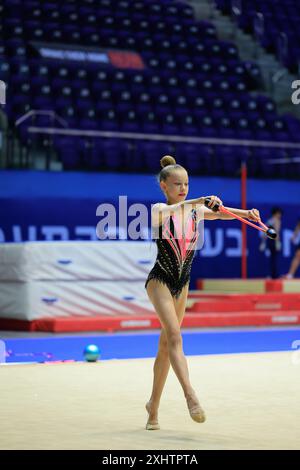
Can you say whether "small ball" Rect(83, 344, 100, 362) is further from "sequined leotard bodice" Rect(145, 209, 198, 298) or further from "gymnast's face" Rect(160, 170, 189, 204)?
"gymnast's face" Rect(160, 170, 189, 204)

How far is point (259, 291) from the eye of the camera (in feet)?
59.3

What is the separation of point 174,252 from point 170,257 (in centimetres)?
4

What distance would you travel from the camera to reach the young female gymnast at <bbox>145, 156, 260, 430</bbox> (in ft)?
20.5

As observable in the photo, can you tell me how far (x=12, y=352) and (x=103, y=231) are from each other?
5735 millimetres

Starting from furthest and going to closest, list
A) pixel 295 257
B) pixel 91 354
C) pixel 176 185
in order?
pixel 295 257
pixel 91 354
pixel 176 185

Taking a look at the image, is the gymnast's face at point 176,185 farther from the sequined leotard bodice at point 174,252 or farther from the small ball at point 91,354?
the small ball at point 91,354

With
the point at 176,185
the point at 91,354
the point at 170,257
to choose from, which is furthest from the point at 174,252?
the point at 91,354

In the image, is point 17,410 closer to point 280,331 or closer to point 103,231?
point 280,331

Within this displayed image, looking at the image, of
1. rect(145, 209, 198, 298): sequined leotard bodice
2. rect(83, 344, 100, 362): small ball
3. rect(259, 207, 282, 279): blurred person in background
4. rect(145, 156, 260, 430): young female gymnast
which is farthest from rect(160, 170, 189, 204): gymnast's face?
rect(259, 207, 282, 279): blurred person in background

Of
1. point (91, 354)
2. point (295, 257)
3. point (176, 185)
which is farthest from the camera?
point (295, 257)

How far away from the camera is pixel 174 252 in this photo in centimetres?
643

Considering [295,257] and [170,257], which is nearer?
[170,257]

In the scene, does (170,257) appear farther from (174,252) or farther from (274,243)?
(274,243)
